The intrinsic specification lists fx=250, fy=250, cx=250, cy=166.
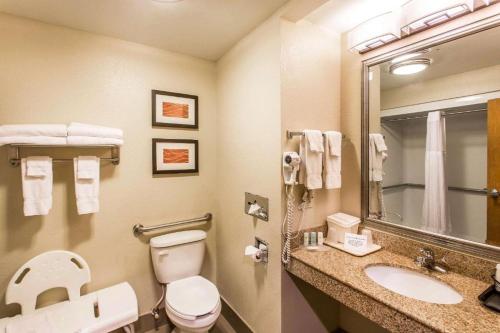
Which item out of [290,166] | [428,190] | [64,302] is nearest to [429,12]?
[428,190]

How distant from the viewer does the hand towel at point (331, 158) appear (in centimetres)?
158

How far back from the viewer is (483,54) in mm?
1195

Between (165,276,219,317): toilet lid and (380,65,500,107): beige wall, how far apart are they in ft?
Answer: 5.64

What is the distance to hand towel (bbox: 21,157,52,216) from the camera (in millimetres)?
1453

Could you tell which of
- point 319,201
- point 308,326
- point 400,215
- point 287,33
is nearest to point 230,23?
point 287,33

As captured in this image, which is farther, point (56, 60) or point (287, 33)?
point (56, 60)

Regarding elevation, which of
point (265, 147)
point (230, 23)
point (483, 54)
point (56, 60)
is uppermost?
point (230, 23)

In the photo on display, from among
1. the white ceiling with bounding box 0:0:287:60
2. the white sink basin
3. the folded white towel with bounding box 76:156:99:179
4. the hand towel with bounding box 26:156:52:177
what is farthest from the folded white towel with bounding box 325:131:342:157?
the hand towel with bounding box 26:156:52:177

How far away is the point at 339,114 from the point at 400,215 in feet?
2.56

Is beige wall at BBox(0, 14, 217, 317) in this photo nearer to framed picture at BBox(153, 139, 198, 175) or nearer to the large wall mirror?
framed picture at BBox(153, 139, 198, 175)

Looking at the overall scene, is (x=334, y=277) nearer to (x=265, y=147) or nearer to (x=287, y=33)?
(x=265, y=147)

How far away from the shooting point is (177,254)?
6.40 feet

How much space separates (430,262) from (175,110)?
6.54ft

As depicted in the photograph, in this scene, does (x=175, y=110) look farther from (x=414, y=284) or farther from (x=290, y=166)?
(x=414, y=284)
